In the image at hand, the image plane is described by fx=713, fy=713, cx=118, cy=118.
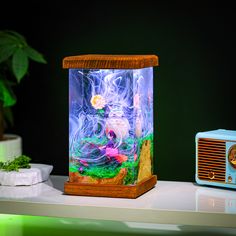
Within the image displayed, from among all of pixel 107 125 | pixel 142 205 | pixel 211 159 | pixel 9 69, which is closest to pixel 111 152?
pixel 107 125

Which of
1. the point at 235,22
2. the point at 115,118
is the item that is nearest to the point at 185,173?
the point at 235,22

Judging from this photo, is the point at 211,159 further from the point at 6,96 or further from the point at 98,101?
the point at 6,96

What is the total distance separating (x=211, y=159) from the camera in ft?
7.75

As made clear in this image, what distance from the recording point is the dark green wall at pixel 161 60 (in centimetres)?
283

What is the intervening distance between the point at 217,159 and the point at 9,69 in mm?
1118

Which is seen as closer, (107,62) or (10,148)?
(107,62)

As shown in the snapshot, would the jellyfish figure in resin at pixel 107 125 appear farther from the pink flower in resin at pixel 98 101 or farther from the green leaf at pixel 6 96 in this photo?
the green leaf at pixel 6 96

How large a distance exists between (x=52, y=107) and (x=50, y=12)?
41cm

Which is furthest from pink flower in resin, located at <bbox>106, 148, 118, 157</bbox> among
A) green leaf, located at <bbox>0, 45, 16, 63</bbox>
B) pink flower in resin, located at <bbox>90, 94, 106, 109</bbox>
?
green leaf, located at <bbox>0, 45, 16, 63</bbox>

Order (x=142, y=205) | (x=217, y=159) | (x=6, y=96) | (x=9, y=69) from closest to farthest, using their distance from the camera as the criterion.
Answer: (x=142, y=205)
(x=217, y=159)
(x=6, y=96)
(x=9, y=69)

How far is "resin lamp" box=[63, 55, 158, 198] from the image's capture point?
7.16 ft

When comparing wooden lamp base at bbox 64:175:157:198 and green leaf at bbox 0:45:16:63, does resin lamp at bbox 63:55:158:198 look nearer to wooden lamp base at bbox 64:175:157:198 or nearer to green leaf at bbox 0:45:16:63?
wooden lamp base at bbox 64:175:157:198

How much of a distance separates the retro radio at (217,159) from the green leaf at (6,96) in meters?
0.92

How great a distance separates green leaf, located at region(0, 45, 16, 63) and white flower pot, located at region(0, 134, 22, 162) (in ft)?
1.14
